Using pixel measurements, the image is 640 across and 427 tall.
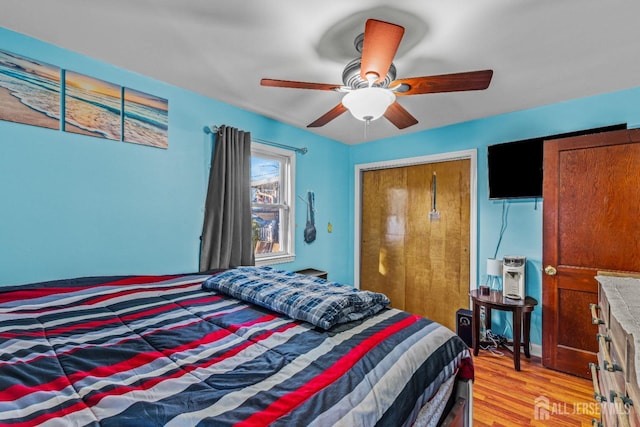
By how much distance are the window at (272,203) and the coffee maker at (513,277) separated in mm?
2156

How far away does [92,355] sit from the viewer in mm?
976

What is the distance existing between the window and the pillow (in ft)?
4.27

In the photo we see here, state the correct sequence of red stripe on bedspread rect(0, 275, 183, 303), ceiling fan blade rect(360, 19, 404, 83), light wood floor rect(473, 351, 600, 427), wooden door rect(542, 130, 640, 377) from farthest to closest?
wooden door rect(542, 130, 640, 377)
light wood floor rect(473, 351, 600, 427)
red stripe on bedspread rect(0, 275, 183, 303)
ceiling fan blade rect(360, 19, 404, 83)

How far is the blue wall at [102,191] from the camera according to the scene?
176cm

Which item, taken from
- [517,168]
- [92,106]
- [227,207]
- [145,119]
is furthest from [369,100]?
[517,168]

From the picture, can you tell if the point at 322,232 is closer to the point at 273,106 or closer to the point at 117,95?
the point at 273,106

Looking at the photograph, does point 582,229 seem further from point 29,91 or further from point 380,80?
point 29,91

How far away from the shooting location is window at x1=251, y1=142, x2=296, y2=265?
125 inches

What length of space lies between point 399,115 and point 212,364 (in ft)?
6.28

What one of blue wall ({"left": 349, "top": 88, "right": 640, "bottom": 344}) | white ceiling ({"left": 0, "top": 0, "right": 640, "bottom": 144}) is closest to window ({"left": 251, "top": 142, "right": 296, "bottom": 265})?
white ceiling ({"left": 0, "top": 0, "right": 640, "bottom": 144})

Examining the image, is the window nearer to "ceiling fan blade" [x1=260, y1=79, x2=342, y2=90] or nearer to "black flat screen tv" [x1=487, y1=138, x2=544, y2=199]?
"ceiling fan blade" [x1=260, y1=79, x2=342, y2=90]

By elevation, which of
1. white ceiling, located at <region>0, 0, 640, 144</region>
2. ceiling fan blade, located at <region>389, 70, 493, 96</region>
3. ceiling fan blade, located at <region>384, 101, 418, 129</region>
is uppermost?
white ceiling, located at <region>0, 0, 640, 144</region>

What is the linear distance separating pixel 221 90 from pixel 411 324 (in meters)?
2.31

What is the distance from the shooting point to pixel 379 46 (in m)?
1.37
